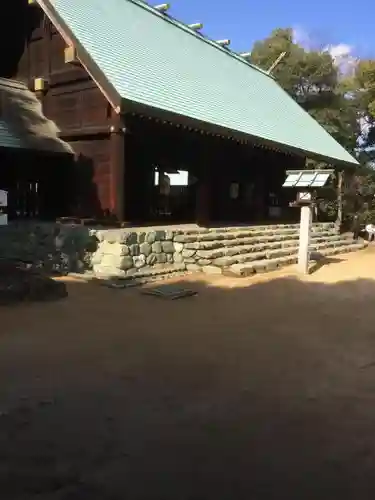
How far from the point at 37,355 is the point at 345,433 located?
3196mm

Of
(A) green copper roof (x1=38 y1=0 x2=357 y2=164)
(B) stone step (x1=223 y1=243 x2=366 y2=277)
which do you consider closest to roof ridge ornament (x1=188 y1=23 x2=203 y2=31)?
(A) green copper roof (x1=38 y1=0 x2=357 y2=164)

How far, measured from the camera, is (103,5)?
14.9 m

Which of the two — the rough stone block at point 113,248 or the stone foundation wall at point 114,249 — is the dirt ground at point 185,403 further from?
the stone foundation wall at point 114,249

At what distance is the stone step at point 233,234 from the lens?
37.8 feet

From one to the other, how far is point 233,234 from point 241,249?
72cm

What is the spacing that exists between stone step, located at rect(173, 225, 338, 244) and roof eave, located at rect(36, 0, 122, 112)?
10.6 feet

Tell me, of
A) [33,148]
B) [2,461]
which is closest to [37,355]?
[2,461]

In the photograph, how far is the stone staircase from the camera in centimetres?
1127

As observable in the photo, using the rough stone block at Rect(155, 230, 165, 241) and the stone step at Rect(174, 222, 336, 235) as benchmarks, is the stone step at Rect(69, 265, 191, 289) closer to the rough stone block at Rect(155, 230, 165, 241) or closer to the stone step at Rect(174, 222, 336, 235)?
the rough stone block at Rect(155, 230, 165, 241)

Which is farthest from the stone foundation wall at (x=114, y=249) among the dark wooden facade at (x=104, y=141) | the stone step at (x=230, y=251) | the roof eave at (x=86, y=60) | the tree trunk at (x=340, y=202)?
the tree trunk at (x=340, y=202)

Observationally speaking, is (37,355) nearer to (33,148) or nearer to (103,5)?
(33,148)

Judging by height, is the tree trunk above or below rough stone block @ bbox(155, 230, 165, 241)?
above

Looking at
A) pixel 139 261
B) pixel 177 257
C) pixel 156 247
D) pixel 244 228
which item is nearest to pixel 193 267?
pixel 177 257

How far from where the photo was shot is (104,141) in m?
11.9
